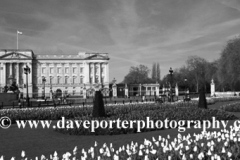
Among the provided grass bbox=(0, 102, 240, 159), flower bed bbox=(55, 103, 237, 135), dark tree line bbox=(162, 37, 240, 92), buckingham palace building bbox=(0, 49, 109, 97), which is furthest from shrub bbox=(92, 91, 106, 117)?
buckingham palace building bbox=(0, 49, 109, 97)

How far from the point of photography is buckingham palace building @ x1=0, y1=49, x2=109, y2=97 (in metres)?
77.9

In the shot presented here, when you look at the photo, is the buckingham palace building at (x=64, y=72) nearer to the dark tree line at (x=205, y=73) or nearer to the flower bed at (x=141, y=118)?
the dark tree line at (x=205, y=73)

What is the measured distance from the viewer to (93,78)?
81375mm

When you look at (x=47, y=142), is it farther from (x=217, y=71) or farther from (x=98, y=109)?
(x=217, y=71)

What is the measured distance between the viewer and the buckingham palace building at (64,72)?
7788cm

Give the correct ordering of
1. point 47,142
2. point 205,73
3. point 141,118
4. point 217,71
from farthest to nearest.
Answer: point 205,73, point 217,71, point 141,118, point 47,142

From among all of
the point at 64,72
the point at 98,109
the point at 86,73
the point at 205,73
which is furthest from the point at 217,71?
the point at 64,72

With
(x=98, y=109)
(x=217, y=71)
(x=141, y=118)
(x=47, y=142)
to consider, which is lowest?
(x=47, y=142)

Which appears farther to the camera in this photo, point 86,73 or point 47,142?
point 86,73

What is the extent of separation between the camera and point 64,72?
81.6 meters

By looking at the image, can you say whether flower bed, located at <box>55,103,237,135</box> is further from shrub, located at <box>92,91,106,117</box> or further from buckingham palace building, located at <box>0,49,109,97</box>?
buckingham palace building, located at <box>0,49,109,97</box>

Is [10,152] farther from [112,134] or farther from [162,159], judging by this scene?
[162,159]

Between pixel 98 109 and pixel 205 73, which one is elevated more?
pixel 205 73

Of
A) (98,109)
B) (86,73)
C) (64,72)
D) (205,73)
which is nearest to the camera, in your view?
(98,109)
